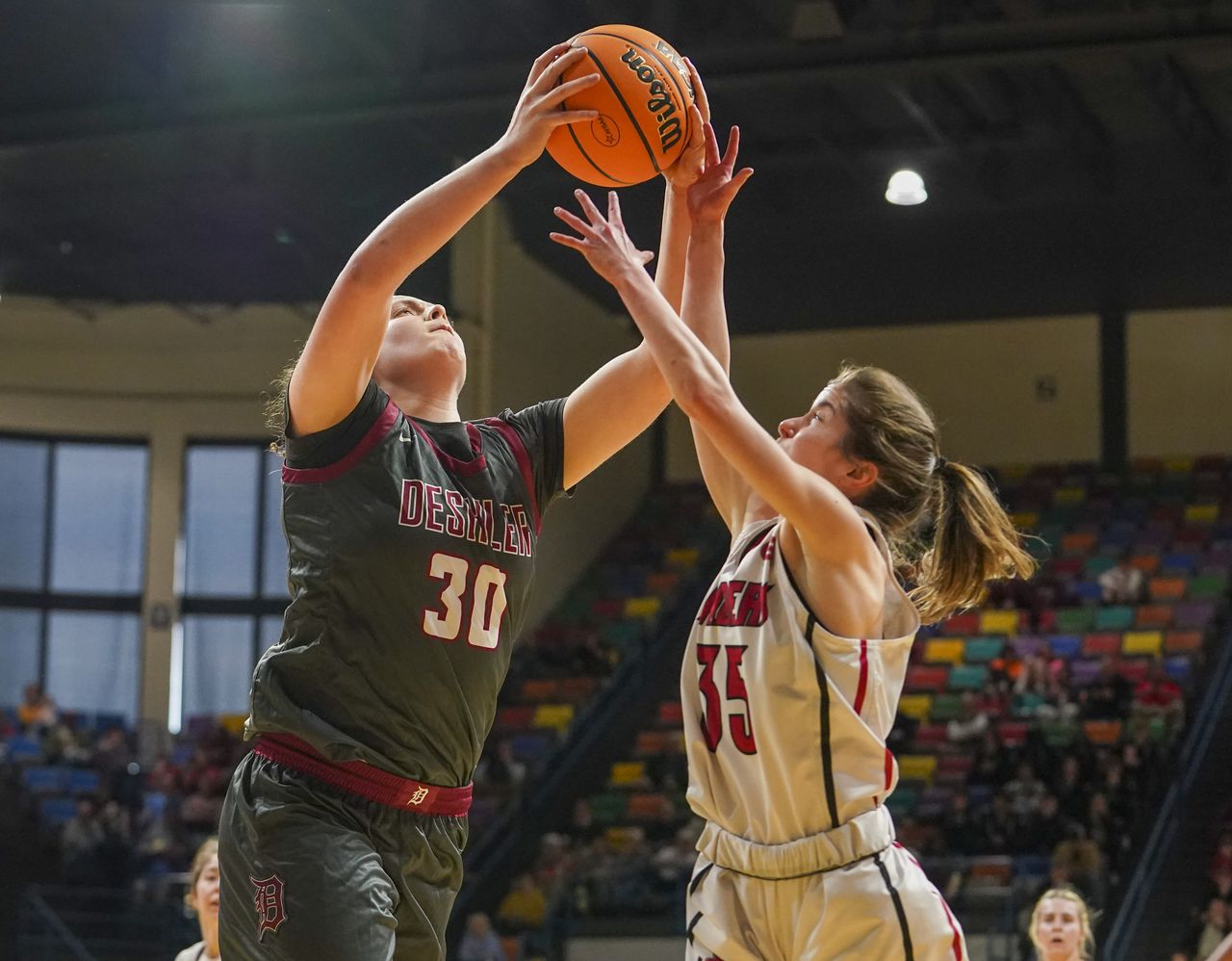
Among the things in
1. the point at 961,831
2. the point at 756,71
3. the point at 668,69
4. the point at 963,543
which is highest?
the point at 756,71

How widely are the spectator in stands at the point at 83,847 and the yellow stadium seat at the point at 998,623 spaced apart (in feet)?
30.0

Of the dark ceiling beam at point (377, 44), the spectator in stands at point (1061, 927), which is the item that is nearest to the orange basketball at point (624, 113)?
the spectator in stands at point (1061, 927)

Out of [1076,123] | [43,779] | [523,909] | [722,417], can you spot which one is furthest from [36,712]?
[722,417]

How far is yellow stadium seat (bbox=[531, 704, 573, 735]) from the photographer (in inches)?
715

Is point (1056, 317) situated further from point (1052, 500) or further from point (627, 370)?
point (627, 370)

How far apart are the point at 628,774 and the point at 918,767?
299 cm

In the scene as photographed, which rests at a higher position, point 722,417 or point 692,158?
point 692,158

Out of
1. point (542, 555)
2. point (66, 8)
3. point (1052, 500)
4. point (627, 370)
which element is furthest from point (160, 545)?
point (627, 370)

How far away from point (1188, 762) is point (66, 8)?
35.8 ft

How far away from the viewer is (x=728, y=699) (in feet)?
10.9

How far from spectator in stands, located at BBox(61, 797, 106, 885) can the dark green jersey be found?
43.5ft

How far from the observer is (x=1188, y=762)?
14.9 metres

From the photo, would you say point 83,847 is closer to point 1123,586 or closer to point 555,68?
point 1123,586

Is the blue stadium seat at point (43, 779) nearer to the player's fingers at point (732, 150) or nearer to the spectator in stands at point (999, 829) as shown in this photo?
the spectator in stands at point (999, 829)
